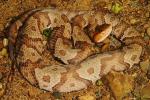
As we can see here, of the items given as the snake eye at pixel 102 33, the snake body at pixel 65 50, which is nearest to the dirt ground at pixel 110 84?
the snake body at pixel 65 50

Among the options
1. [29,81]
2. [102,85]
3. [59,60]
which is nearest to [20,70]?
[29,81]

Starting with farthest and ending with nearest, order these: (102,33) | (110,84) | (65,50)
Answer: (102,33), (65,50), (110,84)

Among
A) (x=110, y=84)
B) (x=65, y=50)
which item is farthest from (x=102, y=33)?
(x=110, y=84)

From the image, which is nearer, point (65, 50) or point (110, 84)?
point (110, 84)

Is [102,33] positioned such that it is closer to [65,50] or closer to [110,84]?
[65,50]

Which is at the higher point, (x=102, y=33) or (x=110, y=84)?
(x=102, y=33)

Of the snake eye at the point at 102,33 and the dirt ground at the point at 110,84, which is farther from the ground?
the snake eye at the point at 102,33

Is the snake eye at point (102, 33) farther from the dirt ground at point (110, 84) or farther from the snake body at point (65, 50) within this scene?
the dirt ground at point (110, 84)

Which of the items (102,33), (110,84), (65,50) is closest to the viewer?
(110,84)
